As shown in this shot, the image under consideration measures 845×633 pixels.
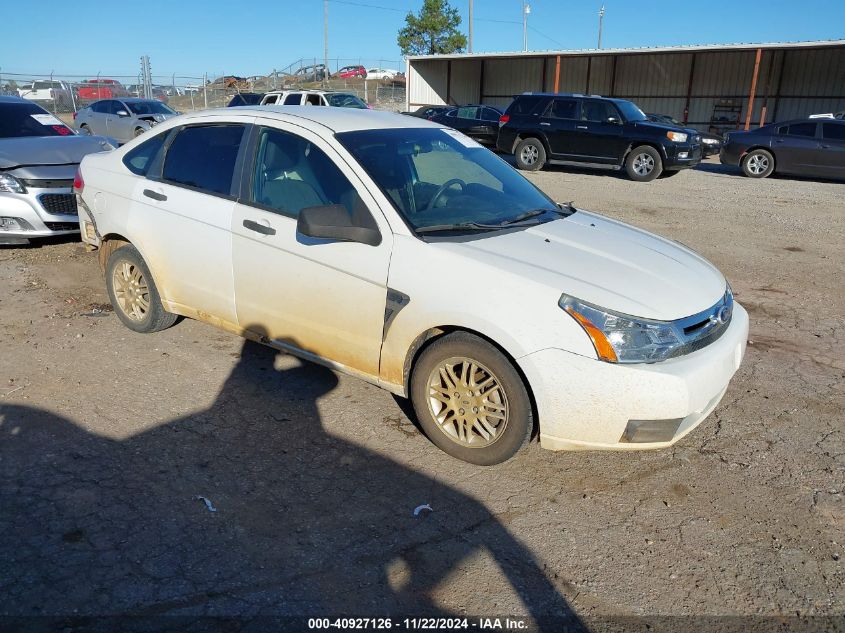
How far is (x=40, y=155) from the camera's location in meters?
7.86

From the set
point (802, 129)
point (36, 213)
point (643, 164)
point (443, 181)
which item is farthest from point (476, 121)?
point (443, 181)

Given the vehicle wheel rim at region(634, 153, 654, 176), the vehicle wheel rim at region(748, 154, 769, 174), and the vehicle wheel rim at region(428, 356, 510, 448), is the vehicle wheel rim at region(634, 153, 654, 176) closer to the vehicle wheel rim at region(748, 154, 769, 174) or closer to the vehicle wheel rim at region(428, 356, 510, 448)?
the vehicle wheel rim at region(748, 154, 769, 174)

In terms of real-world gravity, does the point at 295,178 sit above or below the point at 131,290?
above

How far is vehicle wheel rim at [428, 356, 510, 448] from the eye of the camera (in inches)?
136

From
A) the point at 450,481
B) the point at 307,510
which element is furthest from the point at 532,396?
the point at 307,510

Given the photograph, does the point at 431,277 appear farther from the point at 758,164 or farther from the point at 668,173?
the point at 758,164

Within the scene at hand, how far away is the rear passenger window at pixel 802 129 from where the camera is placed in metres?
15.4

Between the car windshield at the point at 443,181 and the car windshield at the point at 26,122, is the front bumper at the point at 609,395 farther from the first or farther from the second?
the car windshield at the point at 26,122

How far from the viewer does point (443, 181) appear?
169 inches

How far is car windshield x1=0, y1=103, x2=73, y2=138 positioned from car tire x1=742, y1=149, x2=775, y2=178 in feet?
47.4

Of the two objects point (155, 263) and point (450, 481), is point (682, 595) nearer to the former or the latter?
point (450, 481)

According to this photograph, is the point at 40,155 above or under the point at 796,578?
above

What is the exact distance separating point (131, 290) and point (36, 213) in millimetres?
3225

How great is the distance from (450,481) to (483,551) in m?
0.56
